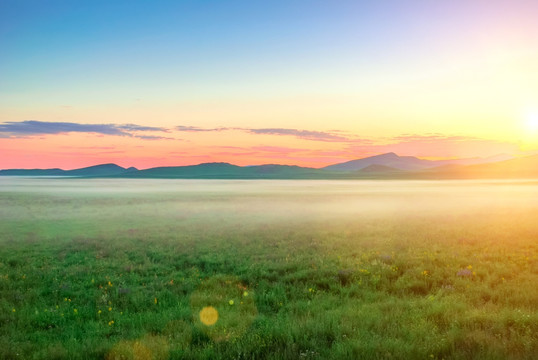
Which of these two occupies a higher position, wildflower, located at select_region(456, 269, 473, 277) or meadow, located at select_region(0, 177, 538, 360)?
wildflower, located at select_region(456, 269, 473, 277)

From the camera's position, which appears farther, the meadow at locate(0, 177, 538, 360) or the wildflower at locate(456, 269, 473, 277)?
the wildflower at locate(456, 269, 473, 277)

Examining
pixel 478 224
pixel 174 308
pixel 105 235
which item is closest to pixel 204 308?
pixel 174 308

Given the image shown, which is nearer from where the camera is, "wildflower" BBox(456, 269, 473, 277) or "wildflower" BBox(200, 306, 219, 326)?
"wildflower" BBox(200, 306, 219, 326)

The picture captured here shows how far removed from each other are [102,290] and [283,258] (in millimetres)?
7444

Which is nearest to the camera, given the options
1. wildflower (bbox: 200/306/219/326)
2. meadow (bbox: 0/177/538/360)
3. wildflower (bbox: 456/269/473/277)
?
meadow (bbox: 0/177/538/360)

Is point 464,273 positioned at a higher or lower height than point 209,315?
higher

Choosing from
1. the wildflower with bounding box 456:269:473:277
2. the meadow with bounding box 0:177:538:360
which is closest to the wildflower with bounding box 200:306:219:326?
the meadow with bounding box 0:177:538:360

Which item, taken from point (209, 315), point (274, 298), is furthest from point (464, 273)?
point (209, 315)

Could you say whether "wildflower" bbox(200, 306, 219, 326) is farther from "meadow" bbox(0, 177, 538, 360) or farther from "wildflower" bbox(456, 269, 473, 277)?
"wildflower" bbox(456, 269, 473, 277)

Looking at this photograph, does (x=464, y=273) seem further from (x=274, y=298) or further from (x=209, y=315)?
(x=209, y=315)

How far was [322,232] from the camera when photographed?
25.1m

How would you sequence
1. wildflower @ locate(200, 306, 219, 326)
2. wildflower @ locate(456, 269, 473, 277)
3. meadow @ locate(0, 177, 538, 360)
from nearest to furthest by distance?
meadow @ locate(0, 177, 538, 360) < wildflower @ locate(200, 306, 219, 326) < wildflower @ locate(456, 269, 473, 277)

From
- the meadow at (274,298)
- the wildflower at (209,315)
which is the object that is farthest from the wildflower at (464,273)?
the wildflower at (209,315)

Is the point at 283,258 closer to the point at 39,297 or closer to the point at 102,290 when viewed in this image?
the point at 102,290
